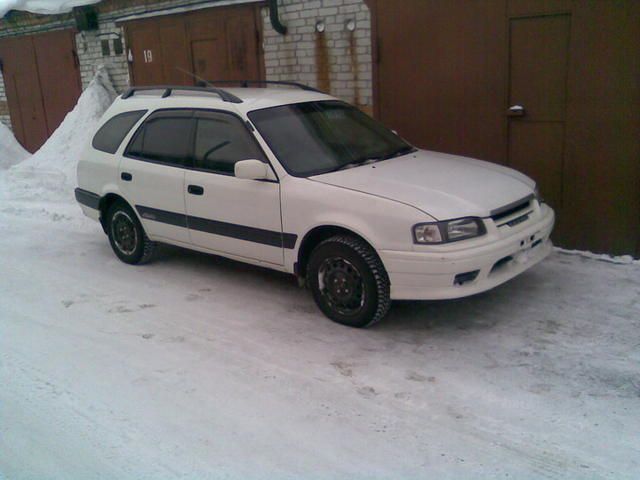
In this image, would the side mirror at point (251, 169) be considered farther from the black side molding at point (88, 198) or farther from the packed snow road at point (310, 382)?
the black side molding at point (88, 198)

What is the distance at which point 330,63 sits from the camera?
8727 mm

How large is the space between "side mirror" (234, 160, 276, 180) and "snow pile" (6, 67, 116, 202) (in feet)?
21.0

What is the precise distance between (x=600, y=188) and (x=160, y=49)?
736 cm

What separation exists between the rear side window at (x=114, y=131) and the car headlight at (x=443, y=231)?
131 inches

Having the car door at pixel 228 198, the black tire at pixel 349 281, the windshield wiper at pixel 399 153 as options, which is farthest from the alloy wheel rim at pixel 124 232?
the windshield wiper at pixel 399 153

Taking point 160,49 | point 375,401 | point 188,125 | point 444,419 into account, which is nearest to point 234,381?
point 375,401

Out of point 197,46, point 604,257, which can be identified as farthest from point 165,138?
Answer: point 197,46

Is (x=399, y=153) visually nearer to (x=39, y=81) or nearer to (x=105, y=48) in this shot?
(x=105, y=48)

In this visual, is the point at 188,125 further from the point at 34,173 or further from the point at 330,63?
the point at 34,173

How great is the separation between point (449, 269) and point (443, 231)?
0.26 m

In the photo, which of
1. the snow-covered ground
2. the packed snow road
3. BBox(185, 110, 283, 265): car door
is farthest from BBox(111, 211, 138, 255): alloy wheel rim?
BBox(185, 110, 283, 265): car door

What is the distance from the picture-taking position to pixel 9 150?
14.0 meters

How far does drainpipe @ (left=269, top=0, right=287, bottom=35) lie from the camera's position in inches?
354

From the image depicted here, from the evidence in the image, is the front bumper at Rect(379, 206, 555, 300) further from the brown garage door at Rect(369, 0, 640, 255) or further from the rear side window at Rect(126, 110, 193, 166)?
the rear side window at Rect(126, 110, 193, 166)
